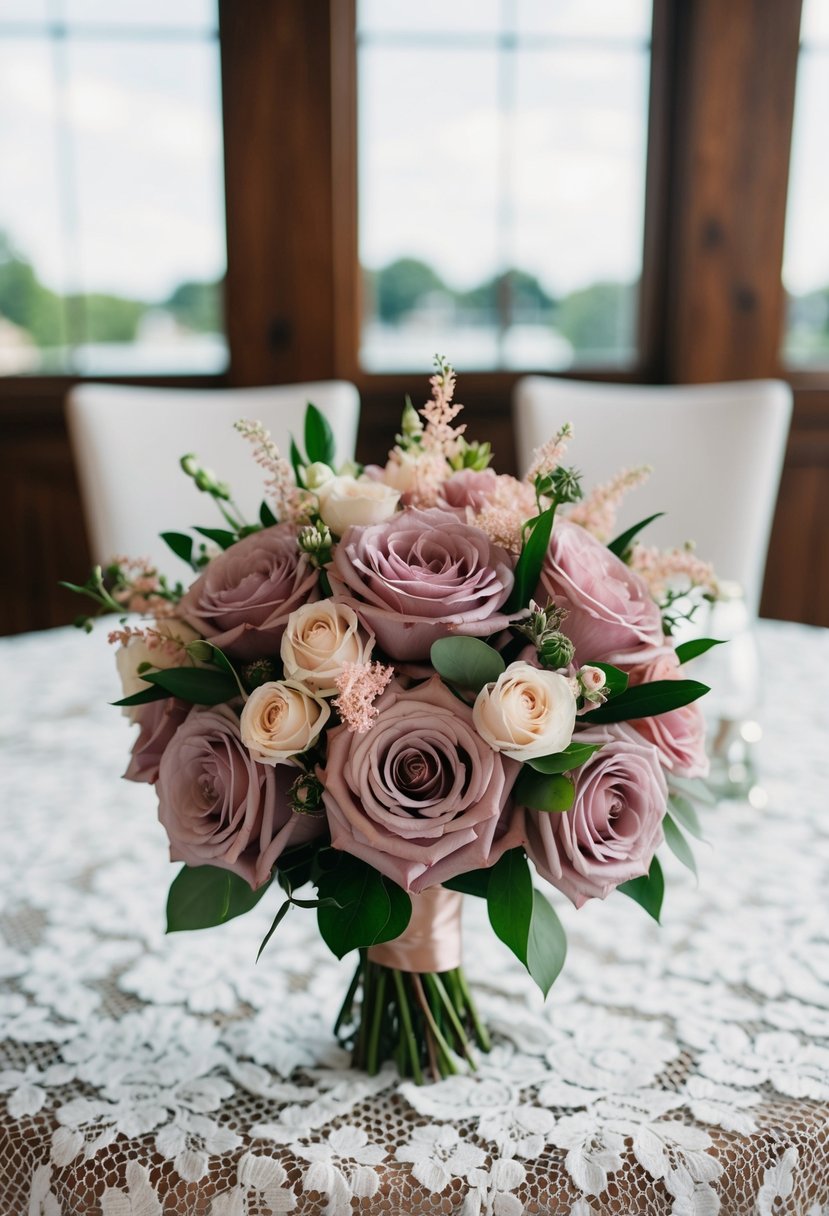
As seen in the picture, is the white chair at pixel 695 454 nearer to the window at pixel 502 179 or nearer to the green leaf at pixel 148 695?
the window at pixel 502 179

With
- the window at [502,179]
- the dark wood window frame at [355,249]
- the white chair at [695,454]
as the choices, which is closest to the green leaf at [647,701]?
the white chair at [695,454]

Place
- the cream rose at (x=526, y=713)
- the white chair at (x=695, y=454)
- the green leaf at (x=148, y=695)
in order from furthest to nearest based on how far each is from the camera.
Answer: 1. the white chair at (x=695, y=454)
2. the green leaf at (x=148, y=695)
3. the cream rose at (x=526, y=713)

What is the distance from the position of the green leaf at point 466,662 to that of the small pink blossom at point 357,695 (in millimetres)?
32

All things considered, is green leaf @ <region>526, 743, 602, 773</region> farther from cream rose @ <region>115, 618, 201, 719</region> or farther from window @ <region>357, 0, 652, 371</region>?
window @ <region>357, 0, 652, 371</region>

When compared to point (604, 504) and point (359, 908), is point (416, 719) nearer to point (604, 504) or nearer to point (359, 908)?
point (359, 908)

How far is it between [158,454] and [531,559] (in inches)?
56.5

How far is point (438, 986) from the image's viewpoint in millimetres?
725

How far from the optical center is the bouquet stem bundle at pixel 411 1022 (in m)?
0.72

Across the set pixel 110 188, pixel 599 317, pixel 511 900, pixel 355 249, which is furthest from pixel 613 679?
pixel 110 188

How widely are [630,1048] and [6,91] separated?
110 inches

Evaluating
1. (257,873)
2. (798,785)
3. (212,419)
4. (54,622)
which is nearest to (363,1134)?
(257,873)

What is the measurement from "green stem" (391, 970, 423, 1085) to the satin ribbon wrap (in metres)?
0.01

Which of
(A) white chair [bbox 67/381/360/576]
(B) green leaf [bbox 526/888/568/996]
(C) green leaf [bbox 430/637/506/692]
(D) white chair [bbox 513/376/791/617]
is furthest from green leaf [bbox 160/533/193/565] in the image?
(D) white chair [bbox 513/376/791/617]

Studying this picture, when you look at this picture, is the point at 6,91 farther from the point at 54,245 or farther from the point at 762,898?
the point at 762,898
